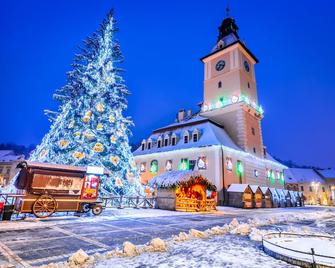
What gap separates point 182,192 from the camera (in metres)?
21.0

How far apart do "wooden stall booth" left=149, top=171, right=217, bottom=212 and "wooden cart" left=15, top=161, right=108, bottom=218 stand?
751 cm

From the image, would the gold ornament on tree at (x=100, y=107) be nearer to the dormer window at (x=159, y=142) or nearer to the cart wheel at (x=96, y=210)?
the cart wheel at (x=96, y=210)

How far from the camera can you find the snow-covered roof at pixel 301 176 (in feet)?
207

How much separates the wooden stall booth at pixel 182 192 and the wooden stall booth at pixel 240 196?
572 centimetres

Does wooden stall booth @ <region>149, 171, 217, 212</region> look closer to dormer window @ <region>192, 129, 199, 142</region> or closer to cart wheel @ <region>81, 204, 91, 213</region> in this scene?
cart wheel @ <region>81, 204, 91, 213</region>

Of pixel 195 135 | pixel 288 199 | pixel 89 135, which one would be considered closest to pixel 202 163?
pixel 195 135

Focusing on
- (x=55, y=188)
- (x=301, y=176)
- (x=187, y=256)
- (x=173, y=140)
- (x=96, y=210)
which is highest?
(x=173, y=140)

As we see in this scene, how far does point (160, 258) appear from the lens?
5383 mm

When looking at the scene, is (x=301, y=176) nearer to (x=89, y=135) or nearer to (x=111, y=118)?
(x=111, y=118)

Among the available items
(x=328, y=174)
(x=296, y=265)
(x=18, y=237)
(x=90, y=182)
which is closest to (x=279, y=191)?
(x=90, y=182)

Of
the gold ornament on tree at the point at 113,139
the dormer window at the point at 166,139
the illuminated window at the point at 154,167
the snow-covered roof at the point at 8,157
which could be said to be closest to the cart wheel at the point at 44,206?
the gold ornament on tree at the point at 113,139

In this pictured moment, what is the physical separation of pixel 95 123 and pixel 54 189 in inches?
254

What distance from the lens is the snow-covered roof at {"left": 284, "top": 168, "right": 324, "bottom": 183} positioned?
63.2 meters

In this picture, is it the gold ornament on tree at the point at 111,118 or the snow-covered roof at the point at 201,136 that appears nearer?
the gold ornament on tree at the point at 111,118
